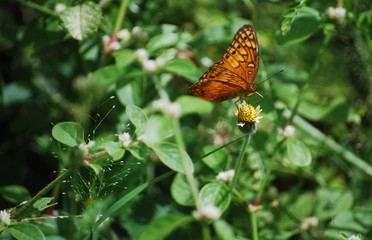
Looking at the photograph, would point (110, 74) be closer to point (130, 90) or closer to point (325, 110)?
point (130, 90)

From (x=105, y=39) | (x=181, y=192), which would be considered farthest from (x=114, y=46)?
(x=181, y=192)

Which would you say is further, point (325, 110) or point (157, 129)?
point (325, 110)

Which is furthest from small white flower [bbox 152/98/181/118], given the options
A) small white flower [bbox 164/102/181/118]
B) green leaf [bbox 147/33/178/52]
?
green leaf [bbox 147/33/178/52]

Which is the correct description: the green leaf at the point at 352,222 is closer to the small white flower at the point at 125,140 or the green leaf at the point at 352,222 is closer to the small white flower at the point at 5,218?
the small white flower at the point at 125,140

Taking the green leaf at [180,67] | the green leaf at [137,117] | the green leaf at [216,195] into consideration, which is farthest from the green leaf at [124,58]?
the green leaf at [216,195]

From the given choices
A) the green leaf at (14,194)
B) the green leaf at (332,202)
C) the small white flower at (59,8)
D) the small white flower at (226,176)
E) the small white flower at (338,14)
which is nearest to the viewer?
the small white flower at (226,176)

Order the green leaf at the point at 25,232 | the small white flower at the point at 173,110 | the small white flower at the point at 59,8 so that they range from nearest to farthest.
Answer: the green leaf at the point at 25,232 < the small white flower at the point at 173,110 < the small white flower at the point at 59,8

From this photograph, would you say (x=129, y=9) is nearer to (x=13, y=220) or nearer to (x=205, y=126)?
(x=205, y=126)

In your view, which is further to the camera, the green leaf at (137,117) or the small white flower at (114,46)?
the small white flower at (114,46)
